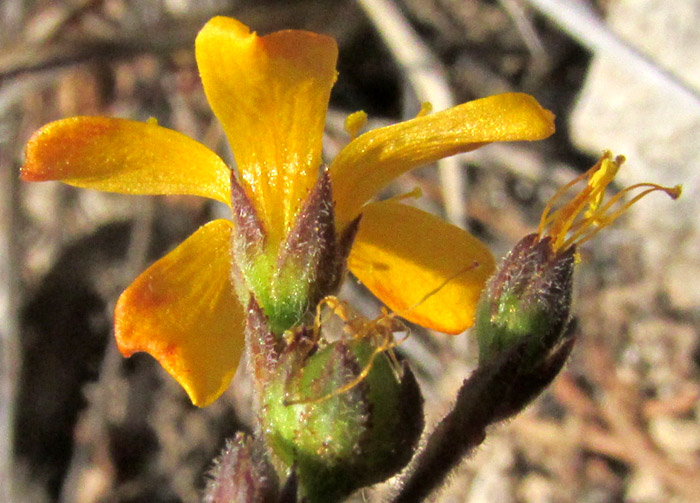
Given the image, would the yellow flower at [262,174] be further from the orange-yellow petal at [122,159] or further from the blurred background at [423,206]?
the blurred background at [423,206]

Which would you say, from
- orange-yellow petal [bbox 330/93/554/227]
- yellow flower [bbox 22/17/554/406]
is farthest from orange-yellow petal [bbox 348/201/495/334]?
orange-yellow petal [bbox 330/93/554/227]

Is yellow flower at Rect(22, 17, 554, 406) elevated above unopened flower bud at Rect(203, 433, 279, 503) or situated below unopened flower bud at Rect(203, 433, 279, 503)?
above

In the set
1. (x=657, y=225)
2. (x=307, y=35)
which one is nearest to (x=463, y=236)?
(x=307, y=35)

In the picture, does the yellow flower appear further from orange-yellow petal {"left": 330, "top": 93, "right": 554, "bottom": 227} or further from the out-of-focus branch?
the out-of-focus branch

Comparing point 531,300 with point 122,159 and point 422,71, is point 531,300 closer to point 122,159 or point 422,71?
point 122,159

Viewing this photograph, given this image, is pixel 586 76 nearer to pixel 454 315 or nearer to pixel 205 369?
pixel 454 315

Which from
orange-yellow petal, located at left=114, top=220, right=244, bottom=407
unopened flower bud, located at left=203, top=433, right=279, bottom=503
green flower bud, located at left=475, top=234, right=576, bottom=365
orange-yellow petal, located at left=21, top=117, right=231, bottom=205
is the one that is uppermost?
orange-yellow petal, located at left=21, top=117, right=231, bottom=205
